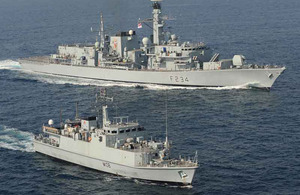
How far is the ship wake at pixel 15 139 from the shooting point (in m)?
63.0

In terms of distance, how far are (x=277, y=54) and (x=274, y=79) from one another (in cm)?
2565

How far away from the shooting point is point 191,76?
95250 mm

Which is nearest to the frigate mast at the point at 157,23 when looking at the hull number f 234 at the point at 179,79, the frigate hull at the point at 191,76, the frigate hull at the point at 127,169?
the frigate hull at the point at 191,76

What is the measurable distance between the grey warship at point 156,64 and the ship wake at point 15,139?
120ft

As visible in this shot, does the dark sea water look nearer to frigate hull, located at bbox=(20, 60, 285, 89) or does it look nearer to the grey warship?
frigate hull, located at bbox=(20, 60, 285, 89)

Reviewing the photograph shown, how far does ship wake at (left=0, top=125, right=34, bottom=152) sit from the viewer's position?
207 ft

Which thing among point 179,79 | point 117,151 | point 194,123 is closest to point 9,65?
point 179,79

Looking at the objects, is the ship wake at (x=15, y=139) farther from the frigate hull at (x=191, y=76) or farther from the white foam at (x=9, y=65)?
the white foam at (x=9, y=65)

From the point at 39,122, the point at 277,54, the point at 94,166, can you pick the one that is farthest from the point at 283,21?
the point at 94,166

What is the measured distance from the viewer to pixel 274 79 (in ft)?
292

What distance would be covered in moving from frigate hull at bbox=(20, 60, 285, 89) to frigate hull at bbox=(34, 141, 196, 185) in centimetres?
4157

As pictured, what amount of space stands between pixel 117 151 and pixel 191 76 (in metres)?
45.7

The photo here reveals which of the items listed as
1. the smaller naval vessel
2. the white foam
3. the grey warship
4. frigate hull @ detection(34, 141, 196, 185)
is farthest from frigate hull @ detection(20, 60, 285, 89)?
frigate hull @ detection(34, 141, 196, 185)

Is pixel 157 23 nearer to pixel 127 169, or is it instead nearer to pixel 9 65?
pixel 9 65
